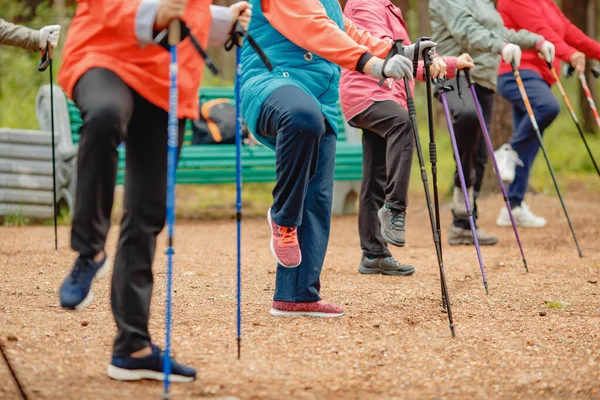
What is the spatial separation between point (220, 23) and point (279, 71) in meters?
0.94

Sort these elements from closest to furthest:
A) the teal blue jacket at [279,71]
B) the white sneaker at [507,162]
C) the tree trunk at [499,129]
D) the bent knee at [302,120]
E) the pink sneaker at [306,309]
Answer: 1. the bent knee at [302,120]
2. the teal blue jacket at [279,71]
3. the pink sneaker at [306,309]
4. the white sneaker at [507,162]
5. the tree trunk at [499,129]

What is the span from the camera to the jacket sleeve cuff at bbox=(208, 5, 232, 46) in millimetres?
3607

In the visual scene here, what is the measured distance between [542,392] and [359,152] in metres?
6.55

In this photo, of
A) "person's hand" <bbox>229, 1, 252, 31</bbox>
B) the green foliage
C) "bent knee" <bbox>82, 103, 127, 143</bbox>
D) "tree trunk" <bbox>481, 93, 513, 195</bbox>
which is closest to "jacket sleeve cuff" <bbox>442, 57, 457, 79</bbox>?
"person's hand" <bbox>229, 1, 252, 31</bbox>

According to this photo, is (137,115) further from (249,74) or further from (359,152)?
(359,152)

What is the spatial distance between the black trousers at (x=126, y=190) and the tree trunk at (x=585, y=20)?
50.1ft

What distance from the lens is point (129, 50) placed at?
3.32 m

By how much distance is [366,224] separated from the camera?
6.24 metres

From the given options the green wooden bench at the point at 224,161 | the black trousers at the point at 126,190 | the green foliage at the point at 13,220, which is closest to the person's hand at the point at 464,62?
the black trousers at the point at 126,190

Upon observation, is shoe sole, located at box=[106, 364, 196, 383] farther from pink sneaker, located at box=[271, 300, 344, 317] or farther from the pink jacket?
the pink jacket

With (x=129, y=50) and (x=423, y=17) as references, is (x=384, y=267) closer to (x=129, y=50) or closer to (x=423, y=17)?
(x=129, y=50)

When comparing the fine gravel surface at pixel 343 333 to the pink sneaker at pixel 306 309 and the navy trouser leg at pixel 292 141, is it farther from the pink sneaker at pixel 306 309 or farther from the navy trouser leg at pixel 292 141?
the navy trouser leg at pixel 292 141

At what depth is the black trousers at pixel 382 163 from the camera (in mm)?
5660

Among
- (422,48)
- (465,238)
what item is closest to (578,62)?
(465,238)
